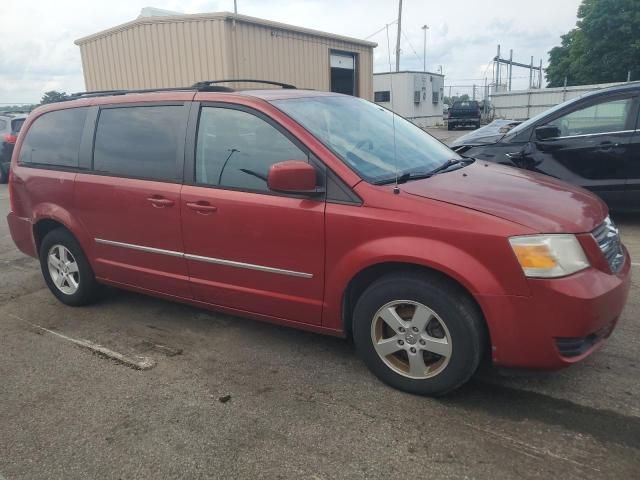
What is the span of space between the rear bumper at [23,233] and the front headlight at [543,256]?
13.3ft

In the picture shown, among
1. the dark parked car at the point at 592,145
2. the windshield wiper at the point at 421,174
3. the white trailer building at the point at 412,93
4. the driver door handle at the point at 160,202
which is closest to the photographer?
the windshield wiper at the point at 421,174

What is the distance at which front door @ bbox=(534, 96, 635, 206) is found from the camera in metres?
5.97

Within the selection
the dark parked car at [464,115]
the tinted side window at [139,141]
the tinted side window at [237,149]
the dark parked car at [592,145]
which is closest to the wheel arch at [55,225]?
the tinted side window at [139,141]

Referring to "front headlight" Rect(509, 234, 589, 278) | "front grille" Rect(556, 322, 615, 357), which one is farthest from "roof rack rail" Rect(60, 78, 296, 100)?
"front grille" Rect(556, 322, 615, 357)

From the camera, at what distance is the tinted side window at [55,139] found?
427 centimetres

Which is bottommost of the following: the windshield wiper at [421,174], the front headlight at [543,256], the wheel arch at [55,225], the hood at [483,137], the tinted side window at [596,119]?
the wheel arch at [55,225]

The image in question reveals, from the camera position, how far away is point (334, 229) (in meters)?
2.98

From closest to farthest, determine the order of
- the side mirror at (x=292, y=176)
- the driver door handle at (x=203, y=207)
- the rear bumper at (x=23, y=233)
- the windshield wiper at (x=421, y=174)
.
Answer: the side mirror at (x=292, y=176), the windshield wiper at (x=421, y=174), the driver door handle at (x=203, y=207), the rear bumper at (x=23, y=233)

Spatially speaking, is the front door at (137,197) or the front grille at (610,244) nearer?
the front grille at (610,244)

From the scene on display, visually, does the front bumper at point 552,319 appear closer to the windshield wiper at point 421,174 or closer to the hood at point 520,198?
the hood at point 520,198

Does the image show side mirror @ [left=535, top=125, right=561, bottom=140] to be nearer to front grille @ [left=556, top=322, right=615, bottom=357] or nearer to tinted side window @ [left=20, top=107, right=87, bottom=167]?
front grille @ [left=556, top=322, right=615, bottom=357]

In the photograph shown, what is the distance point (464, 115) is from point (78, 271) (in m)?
27.9

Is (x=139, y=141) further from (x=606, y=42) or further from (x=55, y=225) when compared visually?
(x=606, y=42)

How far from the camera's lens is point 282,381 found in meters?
3.16
